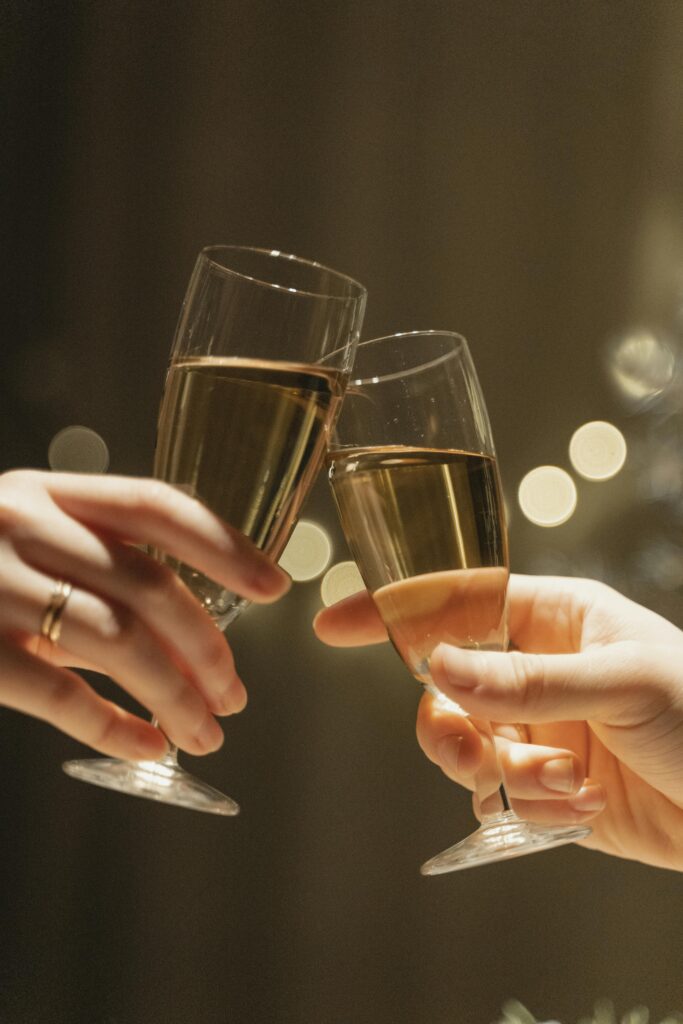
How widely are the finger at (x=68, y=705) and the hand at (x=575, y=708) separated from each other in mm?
256

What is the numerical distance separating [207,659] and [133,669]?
55 mm

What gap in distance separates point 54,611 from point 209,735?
0.16 m

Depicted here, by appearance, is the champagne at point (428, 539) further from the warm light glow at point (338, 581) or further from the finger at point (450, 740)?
the warm light glow at point (338, 581)

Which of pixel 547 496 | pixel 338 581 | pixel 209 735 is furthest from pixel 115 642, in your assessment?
pixel 547 496

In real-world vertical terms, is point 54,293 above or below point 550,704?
above

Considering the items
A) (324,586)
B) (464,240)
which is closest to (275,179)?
(464,240)

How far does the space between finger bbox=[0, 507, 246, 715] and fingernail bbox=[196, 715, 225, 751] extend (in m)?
0.06

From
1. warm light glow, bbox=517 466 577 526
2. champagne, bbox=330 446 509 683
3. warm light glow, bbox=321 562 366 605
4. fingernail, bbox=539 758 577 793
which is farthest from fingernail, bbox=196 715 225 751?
warm light glow, bbox=517 466 577 526

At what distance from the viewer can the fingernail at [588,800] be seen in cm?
96

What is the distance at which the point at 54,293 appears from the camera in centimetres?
216

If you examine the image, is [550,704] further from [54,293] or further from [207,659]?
[54,293]

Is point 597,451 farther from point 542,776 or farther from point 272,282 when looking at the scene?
point 272,282

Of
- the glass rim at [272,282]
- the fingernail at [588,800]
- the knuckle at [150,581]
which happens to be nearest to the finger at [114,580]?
the knuckle at [150,581]

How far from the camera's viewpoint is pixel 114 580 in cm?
62
